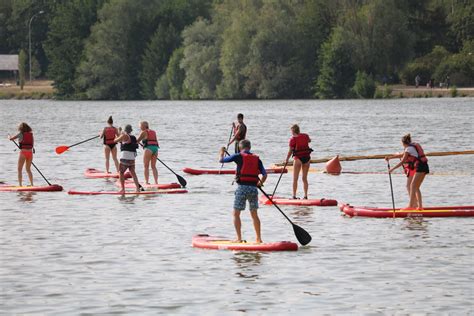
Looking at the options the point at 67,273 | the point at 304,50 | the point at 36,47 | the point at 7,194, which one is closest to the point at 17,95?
the point at 36,47

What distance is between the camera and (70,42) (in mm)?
148625

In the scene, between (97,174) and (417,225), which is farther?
(97,174)

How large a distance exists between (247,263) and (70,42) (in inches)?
5097

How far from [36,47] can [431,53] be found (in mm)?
76265

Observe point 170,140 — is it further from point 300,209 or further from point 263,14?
point 263,14

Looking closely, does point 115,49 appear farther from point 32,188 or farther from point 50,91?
point 32,188

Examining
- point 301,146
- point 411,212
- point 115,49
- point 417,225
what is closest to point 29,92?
point 115,49

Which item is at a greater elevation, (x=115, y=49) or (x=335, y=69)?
(x=115, y=49)

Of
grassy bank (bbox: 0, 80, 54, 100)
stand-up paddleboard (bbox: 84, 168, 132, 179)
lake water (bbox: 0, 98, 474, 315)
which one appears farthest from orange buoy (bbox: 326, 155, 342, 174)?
grassy bank (bbox: 0, 80, 54, 100)

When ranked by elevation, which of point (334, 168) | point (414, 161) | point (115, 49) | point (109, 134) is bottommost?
point (334, 168)

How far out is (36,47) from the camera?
Result: 186500mm

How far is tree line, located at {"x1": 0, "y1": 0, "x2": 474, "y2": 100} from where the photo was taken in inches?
4446

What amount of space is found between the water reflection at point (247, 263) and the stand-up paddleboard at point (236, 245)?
137 mm

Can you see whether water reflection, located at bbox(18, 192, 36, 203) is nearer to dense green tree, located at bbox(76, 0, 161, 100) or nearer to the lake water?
the lake water
